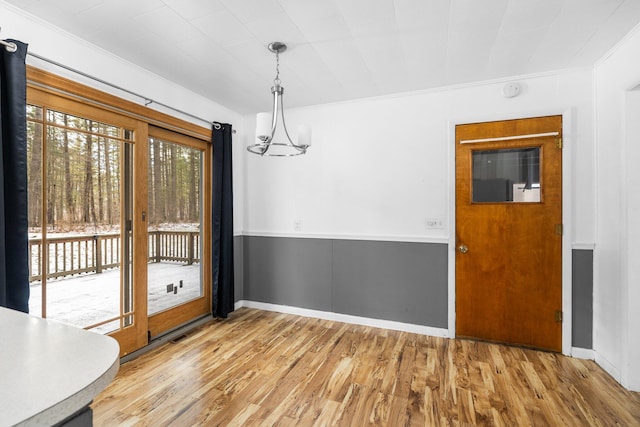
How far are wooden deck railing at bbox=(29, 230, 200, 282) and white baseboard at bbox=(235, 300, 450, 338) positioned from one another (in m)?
1.26

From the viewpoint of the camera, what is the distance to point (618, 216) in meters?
2.32

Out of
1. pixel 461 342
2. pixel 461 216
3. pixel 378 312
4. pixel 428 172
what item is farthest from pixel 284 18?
pixel 461 342

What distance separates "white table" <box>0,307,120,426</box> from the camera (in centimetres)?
55

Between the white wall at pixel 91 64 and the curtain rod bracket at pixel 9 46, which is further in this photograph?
the white wall at pixel 91 64

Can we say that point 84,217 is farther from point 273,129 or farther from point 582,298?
point 582,298

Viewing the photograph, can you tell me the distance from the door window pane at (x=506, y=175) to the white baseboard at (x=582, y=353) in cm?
132

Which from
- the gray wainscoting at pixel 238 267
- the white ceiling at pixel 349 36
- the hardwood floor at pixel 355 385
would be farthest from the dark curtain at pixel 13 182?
the gray wainscoting at pixel 238 267

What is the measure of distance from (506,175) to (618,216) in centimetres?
85

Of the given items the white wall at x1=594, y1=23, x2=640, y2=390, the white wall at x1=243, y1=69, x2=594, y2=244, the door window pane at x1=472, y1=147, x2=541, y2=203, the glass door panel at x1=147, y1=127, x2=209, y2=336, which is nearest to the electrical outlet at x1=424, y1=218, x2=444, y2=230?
the white wall at x1=243, y1=69, x2=594, y2=244

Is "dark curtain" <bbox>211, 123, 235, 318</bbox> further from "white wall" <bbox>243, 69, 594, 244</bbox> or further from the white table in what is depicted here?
the white table

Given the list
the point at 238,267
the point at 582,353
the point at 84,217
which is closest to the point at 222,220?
the point at 238,267

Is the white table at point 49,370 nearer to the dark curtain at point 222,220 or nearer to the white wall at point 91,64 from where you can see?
the white wall at point 91,64

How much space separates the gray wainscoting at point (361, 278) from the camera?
8.88 ft

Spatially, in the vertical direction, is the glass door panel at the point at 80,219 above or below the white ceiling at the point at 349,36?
below
